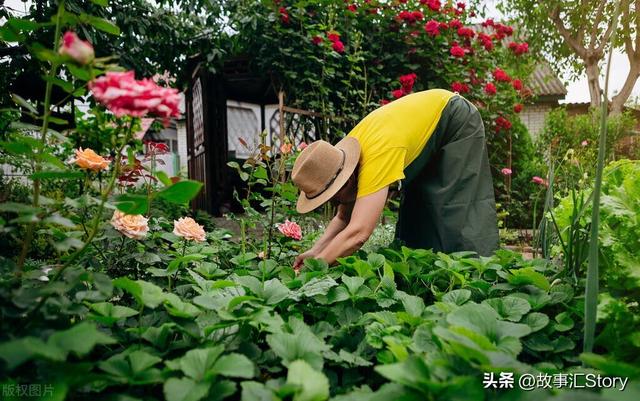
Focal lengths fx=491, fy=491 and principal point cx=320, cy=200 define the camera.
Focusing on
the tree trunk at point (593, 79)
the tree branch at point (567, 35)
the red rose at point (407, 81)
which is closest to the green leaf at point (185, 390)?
the red rose at point (407, 81)

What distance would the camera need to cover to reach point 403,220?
104 inches

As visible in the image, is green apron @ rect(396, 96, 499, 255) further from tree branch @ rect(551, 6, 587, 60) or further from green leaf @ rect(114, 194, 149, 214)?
tree branch @ rect(551, 6, 587, 60)

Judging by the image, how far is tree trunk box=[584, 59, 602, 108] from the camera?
11203mm

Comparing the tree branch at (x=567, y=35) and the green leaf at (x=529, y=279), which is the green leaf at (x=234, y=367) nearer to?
the green leaf at (x=529, y=279)

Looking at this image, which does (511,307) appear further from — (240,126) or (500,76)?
(240,126)

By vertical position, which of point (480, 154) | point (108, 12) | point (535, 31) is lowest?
point (480, 154)

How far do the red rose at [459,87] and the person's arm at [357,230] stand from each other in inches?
138

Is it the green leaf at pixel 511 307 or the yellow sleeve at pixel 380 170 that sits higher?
the yellow sleeve at pixel 380 170

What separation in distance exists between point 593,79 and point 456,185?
10.9 metres

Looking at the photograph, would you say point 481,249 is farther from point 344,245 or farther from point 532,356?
point 532,356

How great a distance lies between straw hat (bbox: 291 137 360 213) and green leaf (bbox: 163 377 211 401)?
4.21ft

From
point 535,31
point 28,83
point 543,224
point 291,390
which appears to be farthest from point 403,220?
point 535,31

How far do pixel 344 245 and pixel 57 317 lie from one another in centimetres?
105

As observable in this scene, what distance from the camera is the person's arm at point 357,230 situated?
174 centimetres
